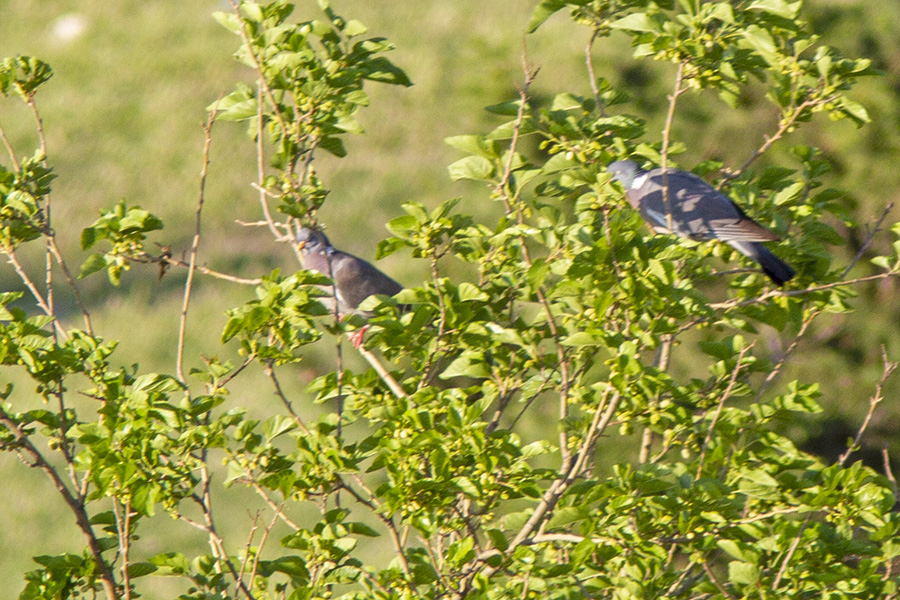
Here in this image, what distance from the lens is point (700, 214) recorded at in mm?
4227

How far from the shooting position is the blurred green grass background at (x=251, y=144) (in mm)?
6078

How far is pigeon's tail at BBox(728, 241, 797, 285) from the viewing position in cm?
331

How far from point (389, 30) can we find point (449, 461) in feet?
50.2

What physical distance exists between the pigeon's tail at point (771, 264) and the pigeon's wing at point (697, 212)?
0.08 metres

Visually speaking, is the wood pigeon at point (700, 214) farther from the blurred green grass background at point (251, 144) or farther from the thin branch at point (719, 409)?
the blurred green grass background at point (251, 144)

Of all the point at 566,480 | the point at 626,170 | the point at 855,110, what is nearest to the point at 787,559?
the point at 566,480

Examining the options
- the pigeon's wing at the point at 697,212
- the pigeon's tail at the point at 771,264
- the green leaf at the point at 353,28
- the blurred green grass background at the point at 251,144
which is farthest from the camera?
the blurred green grass background at the point at 251,144

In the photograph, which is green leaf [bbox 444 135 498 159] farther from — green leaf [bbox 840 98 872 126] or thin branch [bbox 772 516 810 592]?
thin branch [bbox 772 516 810 592]

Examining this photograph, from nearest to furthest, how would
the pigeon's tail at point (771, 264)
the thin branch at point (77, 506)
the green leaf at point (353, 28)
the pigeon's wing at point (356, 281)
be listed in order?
the thin branch at point (77, 506)
the green leaf at point (353, 28)
the pigeon's tail at point (771, 264)
the pigeon's wing at point (356, 281)

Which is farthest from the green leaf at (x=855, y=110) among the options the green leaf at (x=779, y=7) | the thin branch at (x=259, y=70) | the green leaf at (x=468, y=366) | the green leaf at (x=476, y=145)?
the thin branch at (x=259, y=70)

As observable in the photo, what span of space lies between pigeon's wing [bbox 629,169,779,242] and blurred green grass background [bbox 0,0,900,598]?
3.34 feet

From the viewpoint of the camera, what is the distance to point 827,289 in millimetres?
3293

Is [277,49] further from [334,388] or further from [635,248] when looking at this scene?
[635,248]

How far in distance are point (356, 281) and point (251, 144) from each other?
10.9 meters
